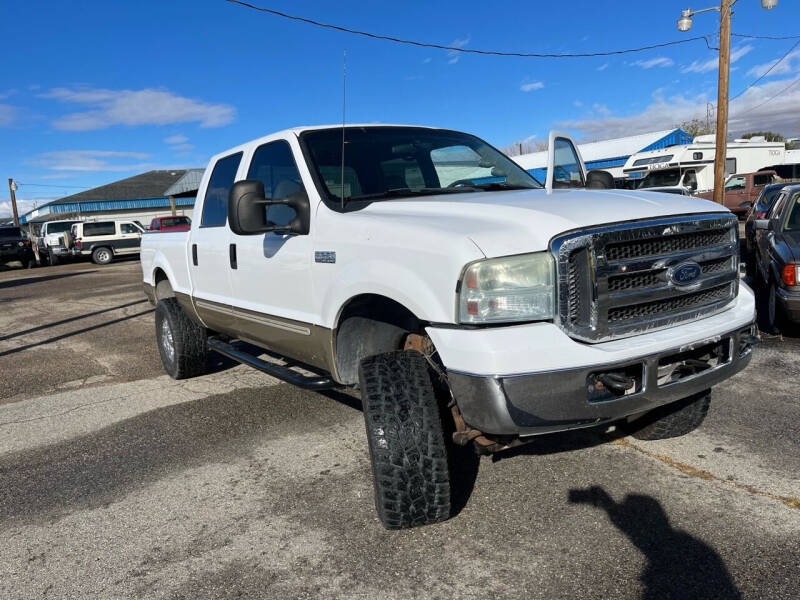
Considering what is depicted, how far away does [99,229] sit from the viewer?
82.5 ft

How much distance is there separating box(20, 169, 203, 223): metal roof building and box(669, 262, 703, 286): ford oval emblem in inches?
1557

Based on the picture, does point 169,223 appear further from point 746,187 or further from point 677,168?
point 746,187

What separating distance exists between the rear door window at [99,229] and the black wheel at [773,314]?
2406cm

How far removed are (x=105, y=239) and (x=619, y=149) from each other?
80.9 ft

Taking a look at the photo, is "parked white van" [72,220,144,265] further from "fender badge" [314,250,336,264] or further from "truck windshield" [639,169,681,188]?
"fender badge" [314,250,336,264]

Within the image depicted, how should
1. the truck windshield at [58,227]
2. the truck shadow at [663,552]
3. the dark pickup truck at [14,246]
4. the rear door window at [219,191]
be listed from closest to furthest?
the truck shadow at [663,552]
the rear door window at [219,191]
the dark pickup truck at [14,246]
the truck windshield at [58,227]

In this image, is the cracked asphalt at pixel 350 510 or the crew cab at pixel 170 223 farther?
the crew cab at pixel 170 223

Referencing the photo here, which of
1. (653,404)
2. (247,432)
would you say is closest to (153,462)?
(247,432)

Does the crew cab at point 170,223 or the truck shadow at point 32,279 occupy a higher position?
the crew cab at point 170,223

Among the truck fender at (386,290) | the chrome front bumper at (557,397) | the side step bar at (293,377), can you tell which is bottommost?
the side step bar at (293,377)

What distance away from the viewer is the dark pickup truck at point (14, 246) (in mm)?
24141

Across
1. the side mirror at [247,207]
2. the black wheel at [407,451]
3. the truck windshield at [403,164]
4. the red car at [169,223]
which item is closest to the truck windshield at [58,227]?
the red car at [169,223]

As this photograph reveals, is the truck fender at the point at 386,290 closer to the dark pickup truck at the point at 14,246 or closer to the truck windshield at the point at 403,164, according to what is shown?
the truck windshield at the point at 403,164

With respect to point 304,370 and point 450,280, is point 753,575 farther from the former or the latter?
point 304,370
